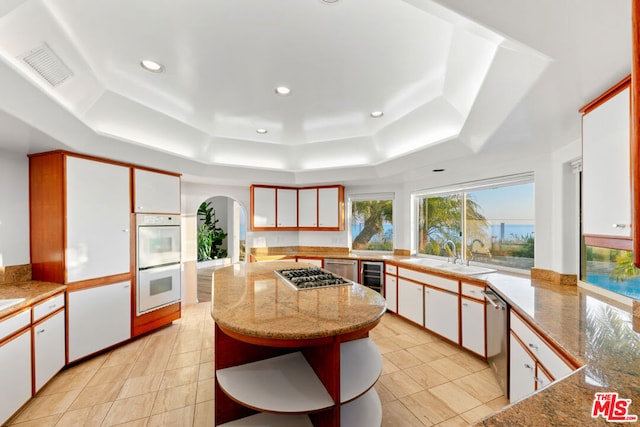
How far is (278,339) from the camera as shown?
1.26 m

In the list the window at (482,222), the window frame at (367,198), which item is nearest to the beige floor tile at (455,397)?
the window at (482,222)

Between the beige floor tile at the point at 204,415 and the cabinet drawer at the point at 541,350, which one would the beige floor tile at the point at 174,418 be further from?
the cabinet drawer at the point at 541,350

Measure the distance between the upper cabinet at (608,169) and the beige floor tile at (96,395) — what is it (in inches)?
137

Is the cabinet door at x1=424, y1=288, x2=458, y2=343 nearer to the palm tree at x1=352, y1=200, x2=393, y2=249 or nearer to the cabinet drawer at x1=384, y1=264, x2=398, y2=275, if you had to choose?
the cabinet drawer at x1=384, y1=264, x2=398, y2=275

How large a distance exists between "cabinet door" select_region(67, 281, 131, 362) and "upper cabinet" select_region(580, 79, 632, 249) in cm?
405

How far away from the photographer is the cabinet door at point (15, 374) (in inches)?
68.8

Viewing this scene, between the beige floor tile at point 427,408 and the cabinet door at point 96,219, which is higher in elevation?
the cabinet door at point 96,219

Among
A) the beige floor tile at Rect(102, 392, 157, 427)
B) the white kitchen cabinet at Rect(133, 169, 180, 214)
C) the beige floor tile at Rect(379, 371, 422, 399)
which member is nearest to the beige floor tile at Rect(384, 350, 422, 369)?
the beige floor tile at Rect(379, 371, 422, 399)

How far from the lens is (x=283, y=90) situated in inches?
97.8

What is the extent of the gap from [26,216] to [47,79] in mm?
1532

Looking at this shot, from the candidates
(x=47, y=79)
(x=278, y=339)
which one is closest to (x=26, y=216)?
(x=47, y=79)

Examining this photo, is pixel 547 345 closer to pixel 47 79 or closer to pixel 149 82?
pixel 149 82

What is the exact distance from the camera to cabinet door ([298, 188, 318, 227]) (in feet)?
15.5

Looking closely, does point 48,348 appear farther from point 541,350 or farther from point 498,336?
point 498,336
